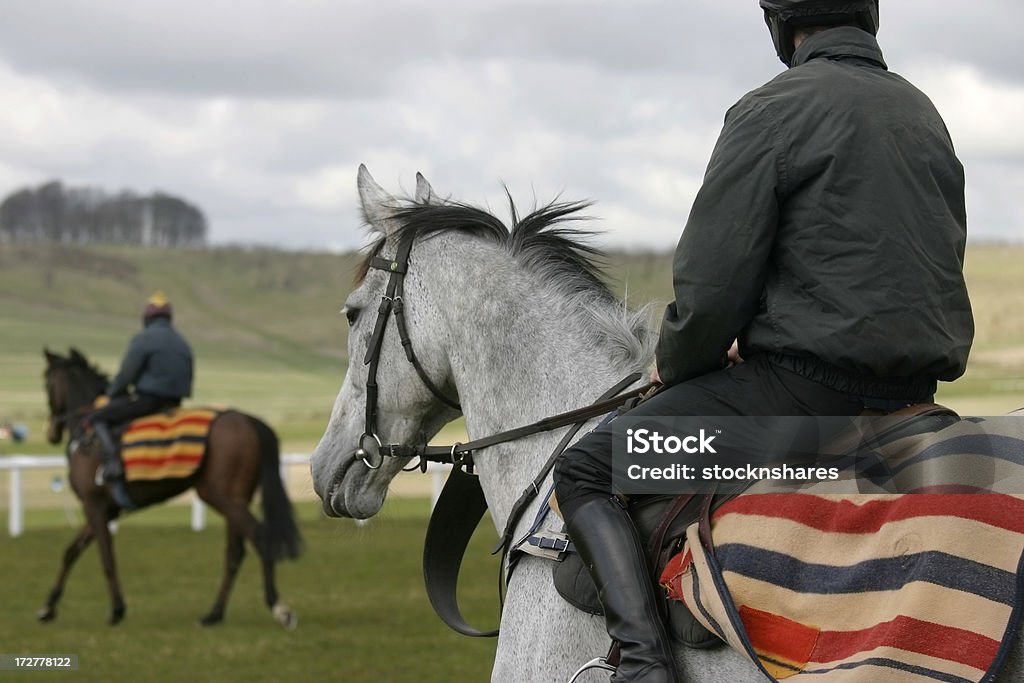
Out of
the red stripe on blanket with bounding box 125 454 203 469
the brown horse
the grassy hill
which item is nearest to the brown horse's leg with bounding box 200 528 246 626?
the brown horse

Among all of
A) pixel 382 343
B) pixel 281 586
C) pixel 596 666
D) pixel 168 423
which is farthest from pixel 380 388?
pixel 281 586

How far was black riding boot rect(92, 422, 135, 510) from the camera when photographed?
11328 millimetres

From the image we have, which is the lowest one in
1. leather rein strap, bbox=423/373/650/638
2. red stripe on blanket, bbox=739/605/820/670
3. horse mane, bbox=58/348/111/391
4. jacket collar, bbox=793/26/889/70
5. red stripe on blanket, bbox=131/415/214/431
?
red stripe on blanket, bbox=131/415/214/431

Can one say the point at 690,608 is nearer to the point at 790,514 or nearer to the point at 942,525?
the point at 790,514

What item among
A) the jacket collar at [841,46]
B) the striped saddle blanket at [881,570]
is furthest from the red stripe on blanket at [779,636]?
the jacket collar at [841,46]

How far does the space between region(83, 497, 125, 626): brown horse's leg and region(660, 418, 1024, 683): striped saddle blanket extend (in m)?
9.45

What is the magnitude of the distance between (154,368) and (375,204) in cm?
841

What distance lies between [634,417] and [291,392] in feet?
195

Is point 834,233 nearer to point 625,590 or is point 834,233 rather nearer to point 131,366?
point 625,590

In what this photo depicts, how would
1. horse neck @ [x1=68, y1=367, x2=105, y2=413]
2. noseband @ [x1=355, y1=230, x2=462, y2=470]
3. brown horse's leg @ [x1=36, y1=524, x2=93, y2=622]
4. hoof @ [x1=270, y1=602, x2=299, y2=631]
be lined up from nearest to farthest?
noseband @ [x1=355, y1=230, x2=462, y2=470] → hoof @ [x1=270, y1=602, x2=299, y2=631] → brown horse's leg @ [x1=36, y1=524, x2=93, y2=622] → horse neck @ [x1=68, y1=367, x2=105, y2=413]

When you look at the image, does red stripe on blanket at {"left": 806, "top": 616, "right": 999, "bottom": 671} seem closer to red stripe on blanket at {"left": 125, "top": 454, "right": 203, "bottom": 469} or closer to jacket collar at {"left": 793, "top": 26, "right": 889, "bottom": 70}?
jacket collar at {"left": 793, "top": 26, "right": 889, "bottom": 70}

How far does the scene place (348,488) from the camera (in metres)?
3.77

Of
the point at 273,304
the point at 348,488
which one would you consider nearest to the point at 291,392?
the point at 273,304

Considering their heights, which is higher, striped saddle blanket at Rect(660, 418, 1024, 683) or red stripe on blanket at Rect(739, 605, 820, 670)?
striped saddle blanket at Rect(660, 418, 1024, 683)
